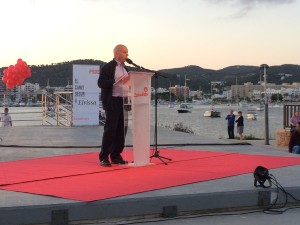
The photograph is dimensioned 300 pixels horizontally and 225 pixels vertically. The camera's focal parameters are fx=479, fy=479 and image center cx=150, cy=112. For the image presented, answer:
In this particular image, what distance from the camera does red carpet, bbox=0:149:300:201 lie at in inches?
198

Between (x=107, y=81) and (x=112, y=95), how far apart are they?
0.25 metres

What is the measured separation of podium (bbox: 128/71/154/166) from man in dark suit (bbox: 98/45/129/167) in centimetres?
20

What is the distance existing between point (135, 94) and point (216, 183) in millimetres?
1843

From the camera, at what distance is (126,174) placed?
615 centimetres

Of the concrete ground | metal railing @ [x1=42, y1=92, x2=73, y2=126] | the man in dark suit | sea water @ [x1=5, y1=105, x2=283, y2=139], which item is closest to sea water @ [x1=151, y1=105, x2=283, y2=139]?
sea water @ [x1=5, y1=105, x2=283, y2=139]

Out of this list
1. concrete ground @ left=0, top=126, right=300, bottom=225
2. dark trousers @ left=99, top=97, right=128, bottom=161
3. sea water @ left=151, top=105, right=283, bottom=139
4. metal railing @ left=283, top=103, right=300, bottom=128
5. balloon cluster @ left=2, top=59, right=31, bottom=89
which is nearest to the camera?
concrete ground @ left=0, top=126, right=300, bottom=225

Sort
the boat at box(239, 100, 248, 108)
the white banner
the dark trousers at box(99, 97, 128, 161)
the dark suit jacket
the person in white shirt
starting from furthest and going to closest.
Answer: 1. the boat at box(239, 100, 248, 108)
2. the person in white shirt
3. the white banner
4. the dark trousers at box(99, 97, 128, 161)
5. the dark suit jacket

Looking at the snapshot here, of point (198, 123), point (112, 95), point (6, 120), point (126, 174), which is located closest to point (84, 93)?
point (6, 120)

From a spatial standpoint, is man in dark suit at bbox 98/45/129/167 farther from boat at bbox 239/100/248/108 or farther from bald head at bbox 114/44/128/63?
boat at bbox 239/100/248/108

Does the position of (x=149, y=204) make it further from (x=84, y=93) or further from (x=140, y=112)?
(x=84, y=93)

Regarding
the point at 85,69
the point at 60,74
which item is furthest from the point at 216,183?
the point at 60,74

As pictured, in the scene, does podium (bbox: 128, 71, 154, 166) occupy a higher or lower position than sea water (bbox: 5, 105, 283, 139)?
higher

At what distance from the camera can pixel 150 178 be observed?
5.81 meters

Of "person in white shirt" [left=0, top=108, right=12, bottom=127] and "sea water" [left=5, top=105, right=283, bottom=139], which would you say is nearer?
"person in white shirt" [left=0, top=108, right=12, bottom=127]
